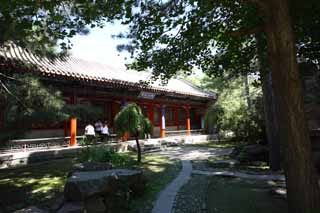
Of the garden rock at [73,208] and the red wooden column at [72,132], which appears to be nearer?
the garden rock at [73,208]

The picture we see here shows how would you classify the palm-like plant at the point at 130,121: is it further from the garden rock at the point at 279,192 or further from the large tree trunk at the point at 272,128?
the garden rock at the point at 279,192

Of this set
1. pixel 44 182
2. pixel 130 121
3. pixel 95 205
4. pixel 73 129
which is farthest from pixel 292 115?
pixel 73 129

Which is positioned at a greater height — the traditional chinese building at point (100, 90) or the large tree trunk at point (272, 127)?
the traditional chinese building at point (100, 90)

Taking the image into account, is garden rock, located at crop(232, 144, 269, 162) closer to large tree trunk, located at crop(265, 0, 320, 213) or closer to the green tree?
the green tree

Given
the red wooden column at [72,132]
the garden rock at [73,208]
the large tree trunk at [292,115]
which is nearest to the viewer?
the large tree trunk at [292,115]

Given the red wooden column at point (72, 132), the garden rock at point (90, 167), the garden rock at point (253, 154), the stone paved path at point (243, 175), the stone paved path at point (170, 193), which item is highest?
the red wooden column at point (72, 132)

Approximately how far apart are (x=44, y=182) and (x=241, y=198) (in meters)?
4.83

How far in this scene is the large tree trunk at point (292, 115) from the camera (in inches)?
127

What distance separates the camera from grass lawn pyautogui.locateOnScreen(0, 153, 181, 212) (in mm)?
5020

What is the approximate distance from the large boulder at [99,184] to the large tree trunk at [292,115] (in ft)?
9.51

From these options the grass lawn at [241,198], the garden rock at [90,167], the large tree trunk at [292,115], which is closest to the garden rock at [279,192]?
the grass lawn at [241,198]

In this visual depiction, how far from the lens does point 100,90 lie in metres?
12.3

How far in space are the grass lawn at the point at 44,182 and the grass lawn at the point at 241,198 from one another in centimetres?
123

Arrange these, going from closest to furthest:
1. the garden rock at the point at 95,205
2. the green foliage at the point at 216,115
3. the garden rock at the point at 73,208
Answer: the garden rock at the point at 73,208
the garden rock at the point at 95,205
the green foliage at the point at 216,115
